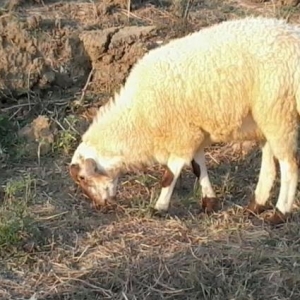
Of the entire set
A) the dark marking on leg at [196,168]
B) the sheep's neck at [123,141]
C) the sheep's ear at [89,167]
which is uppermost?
the sheep's neck at [123,141]

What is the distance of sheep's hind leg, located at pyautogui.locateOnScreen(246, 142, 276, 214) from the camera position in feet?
23.3

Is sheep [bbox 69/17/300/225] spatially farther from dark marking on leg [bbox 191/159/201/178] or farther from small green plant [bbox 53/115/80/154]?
small green plant [bbox 53/115/80/154]

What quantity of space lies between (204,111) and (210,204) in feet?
3.05

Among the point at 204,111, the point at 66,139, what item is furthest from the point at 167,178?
the point at 66,139

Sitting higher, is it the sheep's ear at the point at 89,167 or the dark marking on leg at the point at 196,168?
the sheep's ear at the point at 89,167

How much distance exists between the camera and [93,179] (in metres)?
7.16

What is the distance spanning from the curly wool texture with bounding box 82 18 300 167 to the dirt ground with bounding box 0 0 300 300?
2.07 ft

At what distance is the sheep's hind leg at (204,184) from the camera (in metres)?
7.19

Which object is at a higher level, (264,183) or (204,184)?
(264,183)

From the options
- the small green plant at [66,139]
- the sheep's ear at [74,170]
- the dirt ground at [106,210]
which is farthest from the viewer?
the small green plant at [66,139]

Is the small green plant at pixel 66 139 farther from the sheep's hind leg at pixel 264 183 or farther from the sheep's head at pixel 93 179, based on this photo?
the sheep's hind leg at pixel 264 183

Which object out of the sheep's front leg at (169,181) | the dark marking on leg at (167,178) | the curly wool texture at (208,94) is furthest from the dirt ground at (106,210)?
the curly wool texture at (208,94)

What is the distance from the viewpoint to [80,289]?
5930mm

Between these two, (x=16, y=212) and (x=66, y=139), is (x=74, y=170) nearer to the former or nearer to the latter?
(x=16, y=212)
